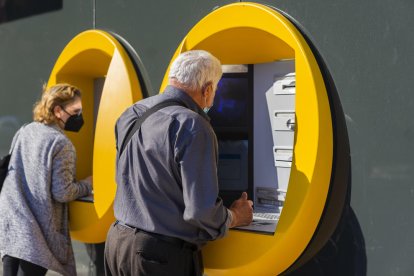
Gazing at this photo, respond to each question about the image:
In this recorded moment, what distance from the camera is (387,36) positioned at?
3.09 meters

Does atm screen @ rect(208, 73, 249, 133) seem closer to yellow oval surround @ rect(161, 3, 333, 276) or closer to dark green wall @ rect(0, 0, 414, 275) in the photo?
yellow oval surround @ rect(161, 3, 333, 276)

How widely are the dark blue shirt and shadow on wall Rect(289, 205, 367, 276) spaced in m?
0.62

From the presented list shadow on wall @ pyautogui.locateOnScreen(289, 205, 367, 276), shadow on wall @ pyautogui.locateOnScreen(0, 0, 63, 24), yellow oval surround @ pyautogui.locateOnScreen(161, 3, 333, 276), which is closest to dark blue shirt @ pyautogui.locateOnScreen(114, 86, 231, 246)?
yellow oval surround @ pyautogui.locateOnScreen(161, 3, 333, 276)

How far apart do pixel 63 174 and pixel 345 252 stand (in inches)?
63.6

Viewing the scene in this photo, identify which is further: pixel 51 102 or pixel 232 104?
pixel 51 102

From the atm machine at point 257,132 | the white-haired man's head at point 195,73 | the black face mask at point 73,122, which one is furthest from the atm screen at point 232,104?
the white-haired man's head at point 195,73

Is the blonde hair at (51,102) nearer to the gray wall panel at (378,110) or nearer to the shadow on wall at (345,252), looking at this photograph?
the gray wall panel at (378,110)

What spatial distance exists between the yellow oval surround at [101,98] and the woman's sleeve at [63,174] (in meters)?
0.19

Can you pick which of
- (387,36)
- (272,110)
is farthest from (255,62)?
(387,36)

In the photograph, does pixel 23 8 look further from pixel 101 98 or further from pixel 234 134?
pixel 234 134

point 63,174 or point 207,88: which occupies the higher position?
point 207,88

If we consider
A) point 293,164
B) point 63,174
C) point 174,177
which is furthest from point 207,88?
point 63,174

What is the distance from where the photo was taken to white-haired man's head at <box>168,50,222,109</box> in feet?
9.64

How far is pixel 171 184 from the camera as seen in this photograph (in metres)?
2.83
